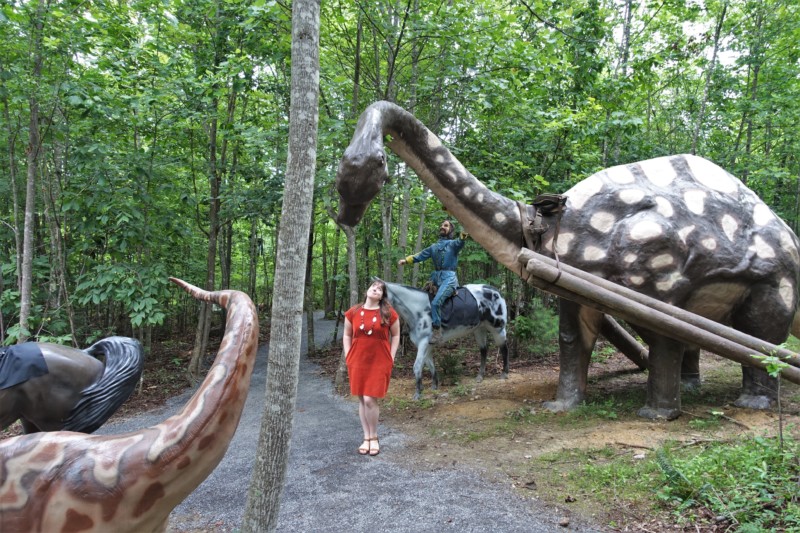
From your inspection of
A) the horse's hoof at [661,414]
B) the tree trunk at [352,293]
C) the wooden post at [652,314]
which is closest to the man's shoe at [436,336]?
the tree trunk at [352,293]

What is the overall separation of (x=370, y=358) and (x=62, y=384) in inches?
104

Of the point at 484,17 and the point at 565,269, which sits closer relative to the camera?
the point at 565,269

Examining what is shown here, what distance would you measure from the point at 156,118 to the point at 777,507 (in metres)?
7.70

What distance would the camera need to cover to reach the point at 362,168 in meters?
3.40

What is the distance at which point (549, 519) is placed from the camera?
3.05m

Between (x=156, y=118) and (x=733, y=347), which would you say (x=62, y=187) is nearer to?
(x=156, y=118)

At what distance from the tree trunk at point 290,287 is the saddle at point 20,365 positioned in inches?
38.2

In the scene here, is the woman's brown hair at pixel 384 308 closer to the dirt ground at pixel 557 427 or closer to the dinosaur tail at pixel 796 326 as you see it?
the dirt ground at pixel 557 427

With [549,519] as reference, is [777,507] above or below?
above

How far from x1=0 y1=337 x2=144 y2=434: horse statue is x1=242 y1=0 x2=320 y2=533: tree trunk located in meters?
0.66

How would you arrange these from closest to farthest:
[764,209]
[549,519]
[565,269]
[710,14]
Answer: [549,519], [565,269], [764,209], [710,14]

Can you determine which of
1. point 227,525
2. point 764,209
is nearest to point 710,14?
point 764,209

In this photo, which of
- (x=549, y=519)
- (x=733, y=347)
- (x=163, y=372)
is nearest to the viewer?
(x=549, y=519)

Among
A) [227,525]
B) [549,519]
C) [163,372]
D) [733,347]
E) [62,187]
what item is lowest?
[163,372]
